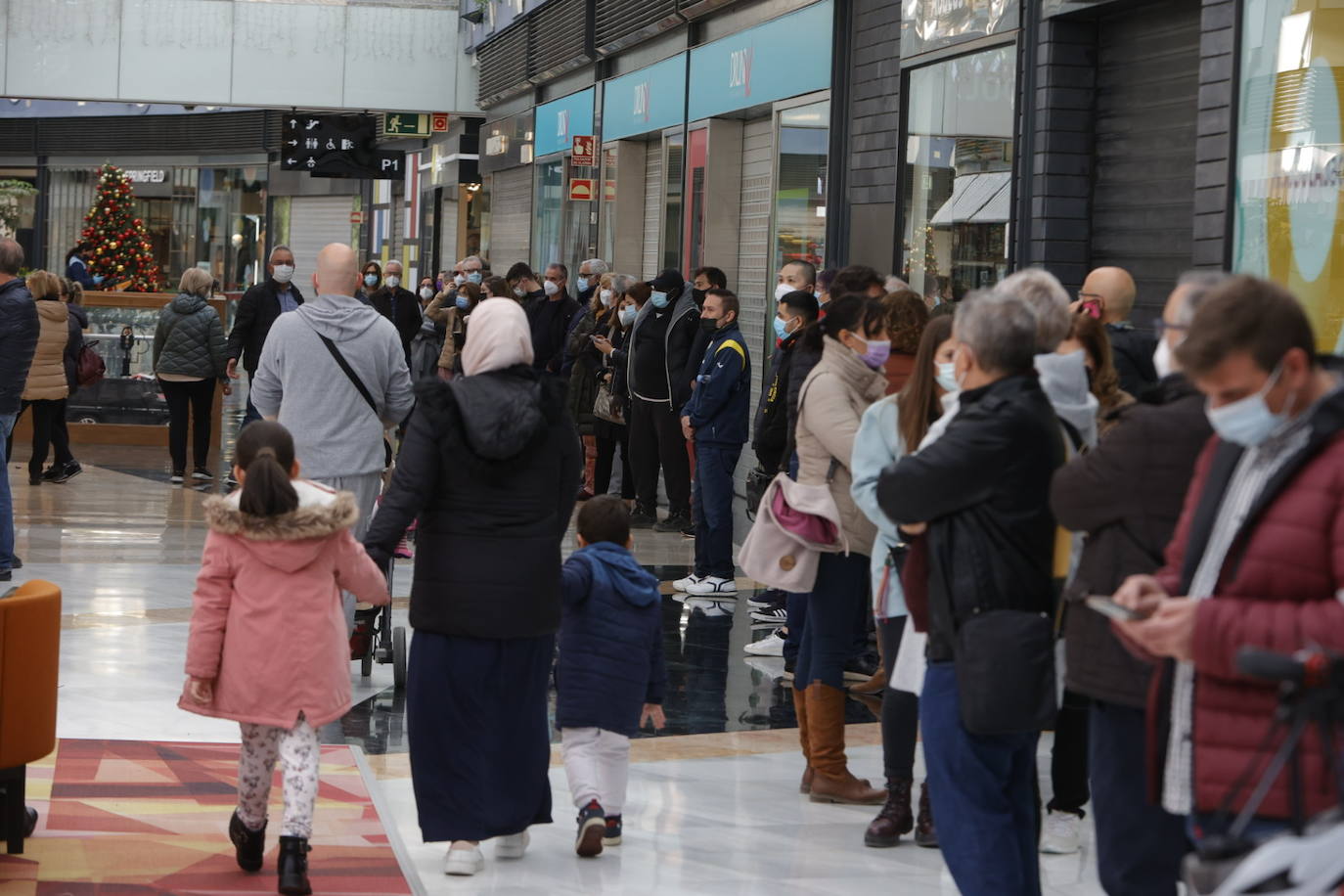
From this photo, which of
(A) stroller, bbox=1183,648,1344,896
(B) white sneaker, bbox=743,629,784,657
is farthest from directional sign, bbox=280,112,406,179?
(A) stroller, bbox=1183,648,1344,896

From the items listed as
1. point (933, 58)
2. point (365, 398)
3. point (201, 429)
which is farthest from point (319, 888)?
point (201, 429)

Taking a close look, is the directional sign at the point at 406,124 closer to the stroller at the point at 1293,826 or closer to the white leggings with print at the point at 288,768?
the white leggings with print at the point at 288,768

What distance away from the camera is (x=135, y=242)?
2469 cm

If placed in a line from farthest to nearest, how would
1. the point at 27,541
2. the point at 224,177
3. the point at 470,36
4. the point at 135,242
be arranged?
the point at 224,177 → the point at 470,36 → the point at 135,242 → the point at 27,541

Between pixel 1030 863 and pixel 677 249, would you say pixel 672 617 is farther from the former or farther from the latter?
pixel 677 249

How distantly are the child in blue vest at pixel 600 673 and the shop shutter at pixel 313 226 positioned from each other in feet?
120

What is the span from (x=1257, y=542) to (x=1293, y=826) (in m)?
0.47

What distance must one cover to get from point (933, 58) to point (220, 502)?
26.1 ft

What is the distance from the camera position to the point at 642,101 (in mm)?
19047

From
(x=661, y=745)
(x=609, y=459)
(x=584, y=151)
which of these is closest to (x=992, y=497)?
(x=661, y=745)

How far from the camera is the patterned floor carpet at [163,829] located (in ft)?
16.6

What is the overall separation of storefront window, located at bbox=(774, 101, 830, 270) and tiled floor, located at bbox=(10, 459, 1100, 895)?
3667mm

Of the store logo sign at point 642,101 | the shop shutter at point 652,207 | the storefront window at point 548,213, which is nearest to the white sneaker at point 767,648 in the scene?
the shop shutter at point 652,207

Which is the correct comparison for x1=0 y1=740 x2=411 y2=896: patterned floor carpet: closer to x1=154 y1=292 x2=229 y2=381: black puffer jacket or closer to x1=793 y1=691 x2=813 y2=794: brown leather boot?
x1=793 y1=691 x2=813 y2=794: brown leather boot
